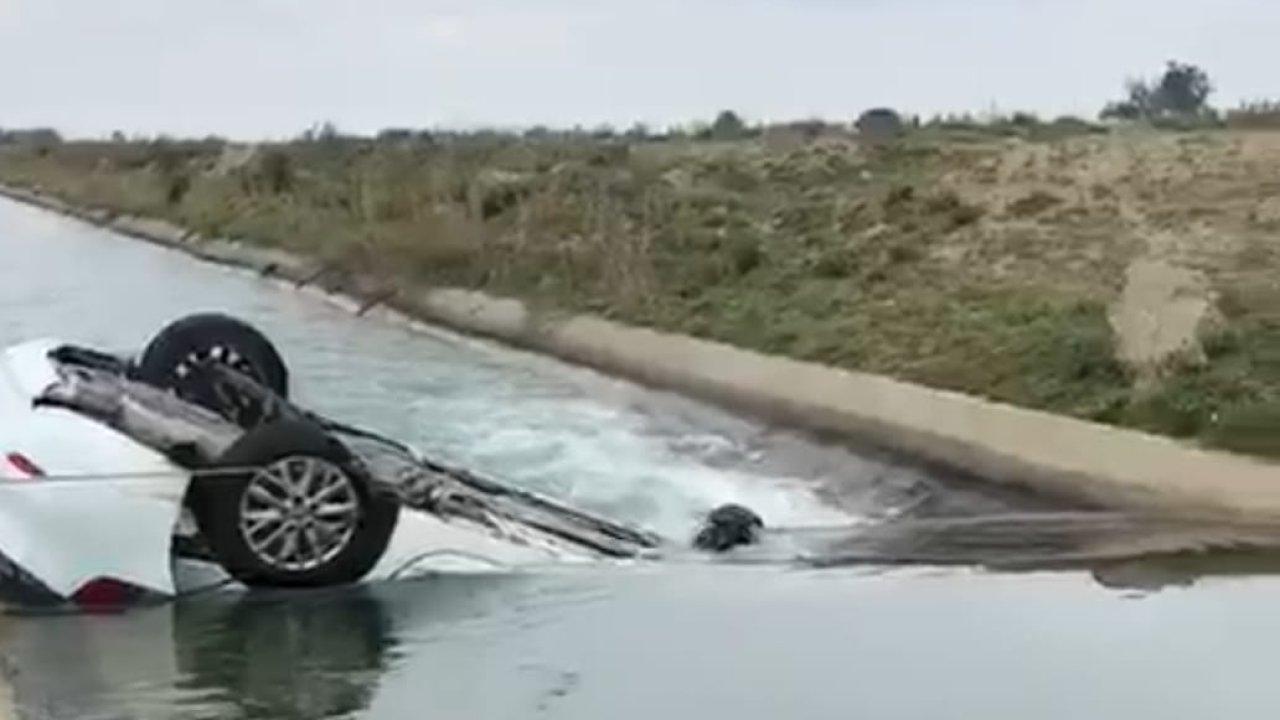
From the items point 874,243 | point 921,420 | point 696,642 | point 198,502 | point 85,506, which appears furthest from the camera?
point 874,243

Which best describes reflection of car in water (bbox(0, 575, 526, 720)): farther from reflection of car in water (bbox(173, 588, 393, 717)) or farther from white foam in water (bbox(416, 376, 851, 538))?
white foam in water (bbox(416, 376, 851, 538))

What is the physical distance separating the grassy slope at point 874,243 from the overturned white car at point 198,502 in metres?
9.45

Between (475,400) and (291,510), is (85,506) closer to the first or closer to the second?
(291,510)

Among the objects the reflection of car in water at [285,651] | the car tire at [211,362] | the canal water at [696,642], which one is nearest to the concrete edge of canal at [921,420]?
the canal water at [696,642]

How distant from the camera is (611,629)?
15.0 m

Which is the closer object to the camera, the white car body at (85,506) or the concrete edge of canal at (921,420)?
the white car body at (85,506)

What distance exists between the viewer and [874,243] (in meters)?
46.3

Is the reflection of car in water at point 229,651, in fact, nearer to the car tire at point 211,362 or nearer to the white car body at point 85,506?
the white car body at point 85,506

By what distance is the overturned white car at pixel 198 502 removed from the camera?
49.0 feet

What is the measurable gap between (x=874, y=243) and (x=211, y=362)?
93.5 ft

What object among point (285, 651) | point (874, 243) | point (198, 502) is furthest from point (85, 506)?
point (874, 243)

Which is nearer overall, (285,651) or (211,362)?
(285,651)

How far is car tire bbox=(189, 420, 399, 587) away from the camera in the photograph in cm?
1525

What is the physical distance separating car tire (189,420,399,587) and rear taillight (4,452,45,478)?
0.83 metres
